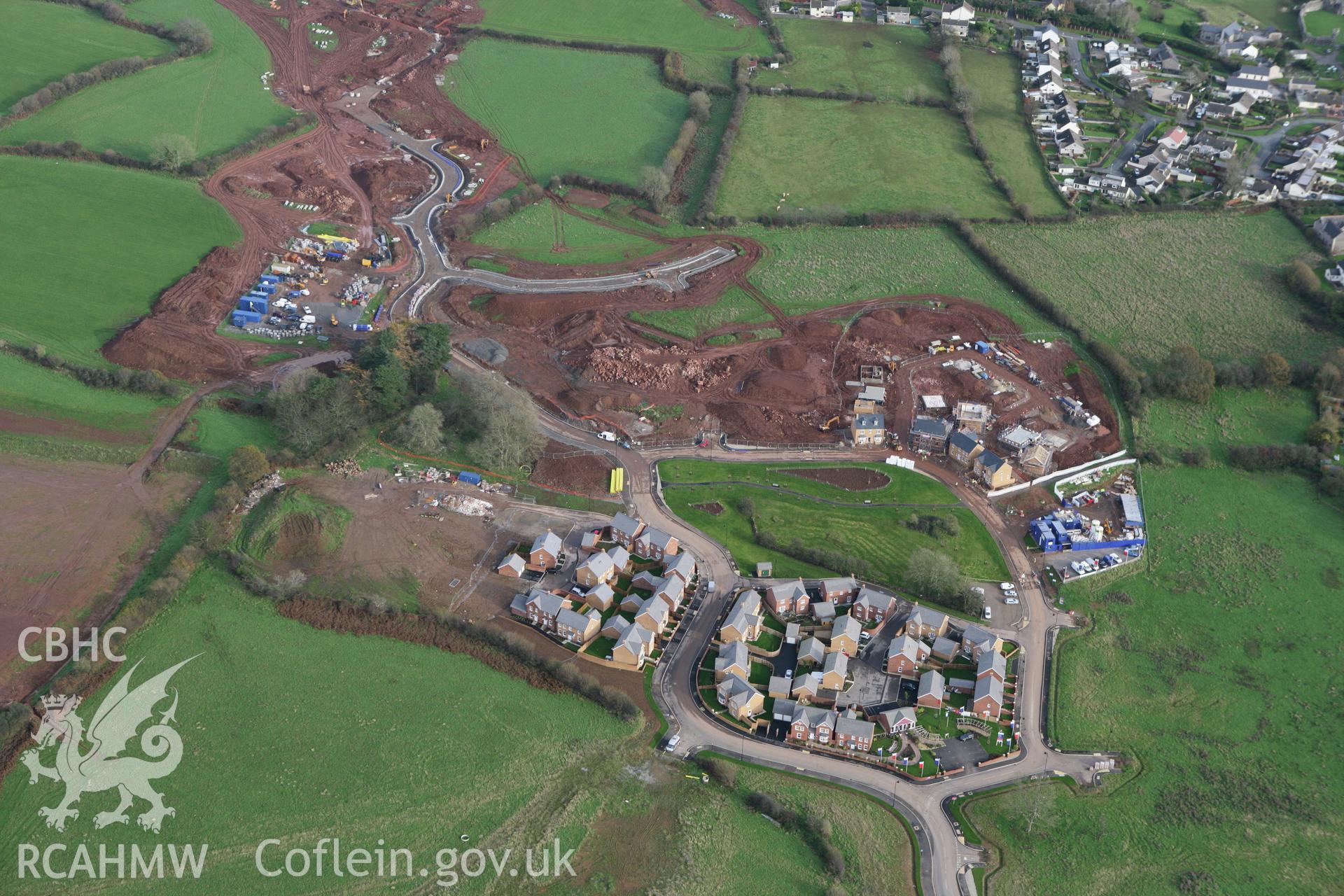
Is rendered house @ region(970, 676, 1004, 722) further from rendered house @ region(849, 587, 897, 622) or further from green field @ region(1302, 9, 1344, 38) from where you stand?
green field @ region(1302, 9, 1344, 38)

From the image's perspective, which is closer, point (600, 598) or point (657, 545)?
point (600, 598)

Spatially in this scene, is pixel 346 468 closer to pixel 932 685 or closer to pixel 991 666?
pixel 932 685

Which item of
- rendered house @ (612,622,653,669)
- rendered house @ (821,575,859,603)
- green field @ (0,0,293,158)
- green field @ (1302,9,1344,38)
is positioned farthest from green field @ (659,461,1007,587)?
green field @ (1302,9,1344,38)

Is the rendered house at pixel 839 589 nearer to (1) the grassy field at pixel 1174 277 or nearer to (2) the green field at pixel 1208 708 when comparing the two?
(2) the green field at pixel 1208 708

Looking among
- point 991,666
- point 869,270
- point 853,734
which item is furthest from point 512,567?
point 869,270

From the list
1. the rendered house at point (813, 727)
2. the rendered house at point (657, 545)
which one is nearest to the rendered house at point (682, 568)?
the rendered house at point (657, 545)

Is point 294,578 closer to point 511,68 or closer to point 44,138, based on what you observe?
point 44,138

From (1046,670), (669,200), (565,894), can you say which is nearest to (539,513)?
(565,894)
